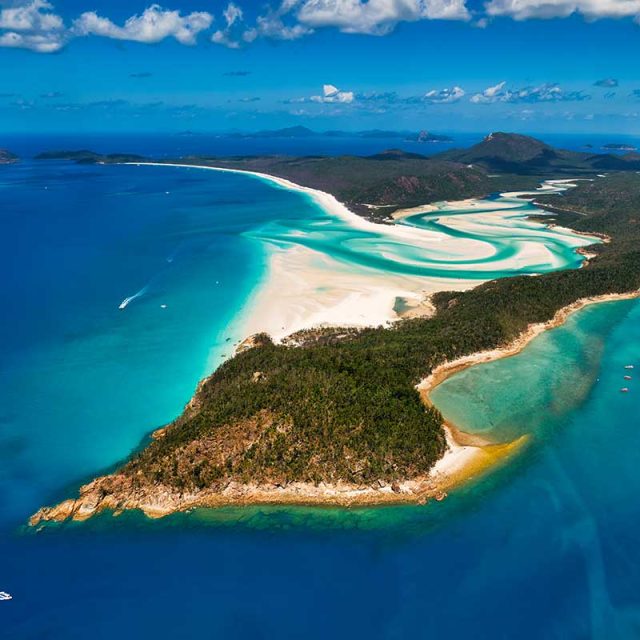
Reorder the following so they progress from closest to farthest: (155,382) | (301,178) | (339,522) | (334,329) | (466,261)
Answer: (339,522), (155,382), (334,329), (466,261), (301,178)

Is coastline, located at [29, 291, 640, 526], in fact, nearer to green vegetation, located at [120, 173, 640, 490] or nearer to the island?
the island

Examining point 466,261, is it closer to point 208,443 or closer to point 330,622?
point 208,443

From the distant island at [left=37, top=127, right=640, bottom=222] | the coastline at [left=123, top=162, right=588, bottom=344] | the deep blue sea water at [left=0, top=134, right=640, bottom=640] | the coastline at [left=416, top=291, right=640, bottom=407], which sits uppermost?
the distant island at [left=37, top=127, right=640, bottom=222]

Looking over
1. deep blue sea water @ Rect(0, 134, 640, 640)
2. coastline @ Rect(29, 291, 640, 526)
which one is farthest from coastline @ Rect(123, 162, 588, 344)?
coastline @ Rect(29, 291, 640, 526)

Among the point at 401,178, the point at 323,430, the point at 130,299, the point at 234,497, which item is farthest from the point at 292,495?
the point at 401,178

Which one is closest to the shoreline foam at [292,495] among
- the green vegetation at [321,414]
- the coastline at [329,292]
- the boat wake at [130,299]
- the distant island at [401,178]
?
the green vegetation at [321,414]

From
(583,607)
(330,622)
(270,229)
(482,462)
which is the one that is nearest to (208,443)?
(330,622)
